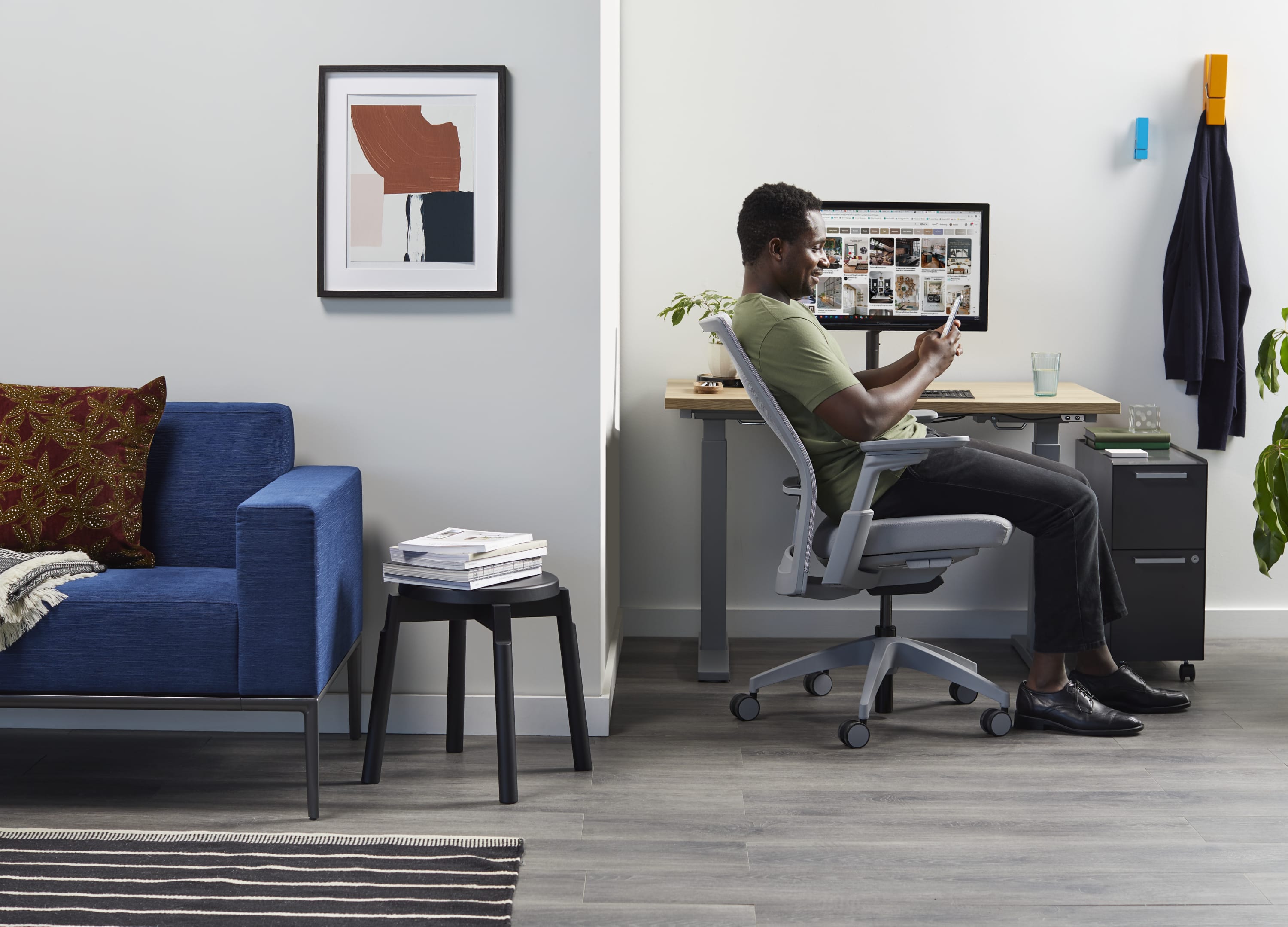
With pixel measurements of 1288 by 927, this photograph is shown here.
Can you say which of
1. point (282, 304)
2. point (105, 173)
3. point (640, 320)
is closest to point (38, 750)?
point (282, 304)

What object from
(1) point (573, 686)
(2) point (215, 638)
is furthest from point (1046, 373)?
(2) point (215, 638)

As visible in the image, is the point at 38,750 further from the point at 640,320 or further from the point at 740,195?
the point at 740,195

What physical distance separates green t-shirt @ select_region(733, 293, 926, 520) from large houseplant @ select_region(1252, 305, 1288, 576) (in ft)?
3.28

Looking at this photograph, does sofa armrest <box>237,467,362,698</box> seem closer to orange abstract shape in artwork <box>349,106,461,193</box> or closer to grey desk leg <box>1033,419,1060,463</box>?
orange abstract shape in artwork <box>349,106,461,193</box>

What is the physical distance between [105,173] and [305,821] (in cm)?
157

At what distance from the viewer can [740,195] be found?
11.7ft

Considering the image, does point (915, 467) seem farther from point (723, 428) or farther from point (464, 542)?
point (464, 542)

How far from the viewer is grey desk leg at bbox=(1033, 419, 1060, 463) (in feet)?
10.6

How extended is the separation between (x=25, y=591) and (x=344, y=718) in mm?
818

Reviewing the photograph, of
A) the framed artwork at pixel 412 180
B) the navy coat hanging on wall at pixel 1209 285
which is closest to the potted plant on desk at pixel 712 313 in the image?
the framed artwork at pixel 412 180

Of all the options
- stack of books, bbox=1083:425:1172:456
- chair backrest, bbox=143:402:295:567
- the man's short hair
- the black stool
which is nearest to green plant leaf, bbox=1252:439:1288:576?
stack of books, bbox=1083:425:1172:456

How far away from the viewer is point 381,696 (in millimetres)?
2387

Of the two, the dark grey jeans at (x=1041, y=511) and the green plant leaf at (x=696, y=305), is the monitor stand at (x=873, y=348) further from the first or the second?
the dark grey jeans at (x=1041, y=511)

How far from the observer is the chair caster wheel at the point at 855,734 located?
8.64 ft
